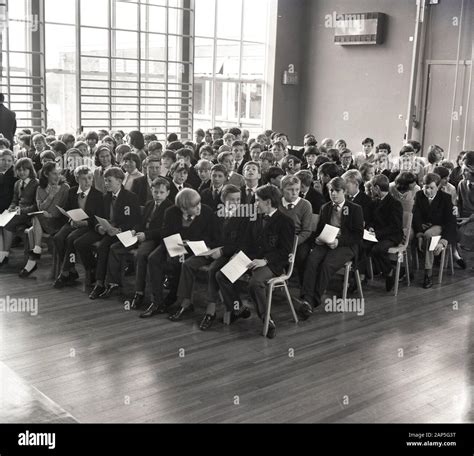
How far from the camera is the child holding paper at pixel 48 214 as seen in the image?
711 centimetres

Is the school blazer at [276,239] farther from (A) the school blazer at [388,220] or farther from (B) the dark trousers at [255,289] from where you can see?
(A) the school blazer at [388,220]

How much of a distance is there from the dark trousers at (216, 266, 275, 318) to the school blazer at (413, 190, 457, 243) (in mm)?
2488

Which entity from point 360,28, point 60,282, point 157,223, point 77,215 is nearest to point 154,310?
point 157,223

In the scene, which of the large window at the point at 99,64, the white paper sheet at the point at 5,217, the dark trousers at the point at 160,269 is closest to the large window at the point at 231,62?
the large window at the point at 99,64

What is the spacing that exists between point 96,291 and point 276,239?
2075mm

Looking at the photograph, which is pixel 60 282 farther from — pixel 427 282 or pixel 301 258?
pixel 427 282

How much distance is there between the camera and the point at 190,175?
7.96 m

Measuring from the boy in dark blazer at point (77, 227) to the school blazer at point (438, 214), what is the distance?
11.9ft

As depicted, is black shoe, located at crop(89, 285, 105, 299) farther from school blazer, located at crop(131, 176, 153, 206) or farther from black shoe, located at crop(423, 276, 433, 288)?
black shoe, located at crop(423, 276, 433, 288)

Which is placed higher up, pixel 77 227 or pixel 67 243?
pixel 77 227

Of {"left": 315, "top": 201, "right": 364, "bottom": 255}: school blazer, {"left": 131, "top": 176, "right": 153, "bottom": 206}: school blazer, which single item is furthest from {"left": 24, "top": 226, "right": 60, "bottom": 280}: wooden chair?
{"left": 315, "top": 201, "right": 364, "bottom": 255}: school blazer

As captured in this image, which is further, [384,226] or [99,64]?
[99,64]

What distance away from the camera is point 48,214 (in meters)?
7.07

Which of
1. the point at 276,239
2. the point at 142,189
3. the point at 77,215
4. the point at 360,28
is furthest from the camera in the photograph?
the point at 360,28
